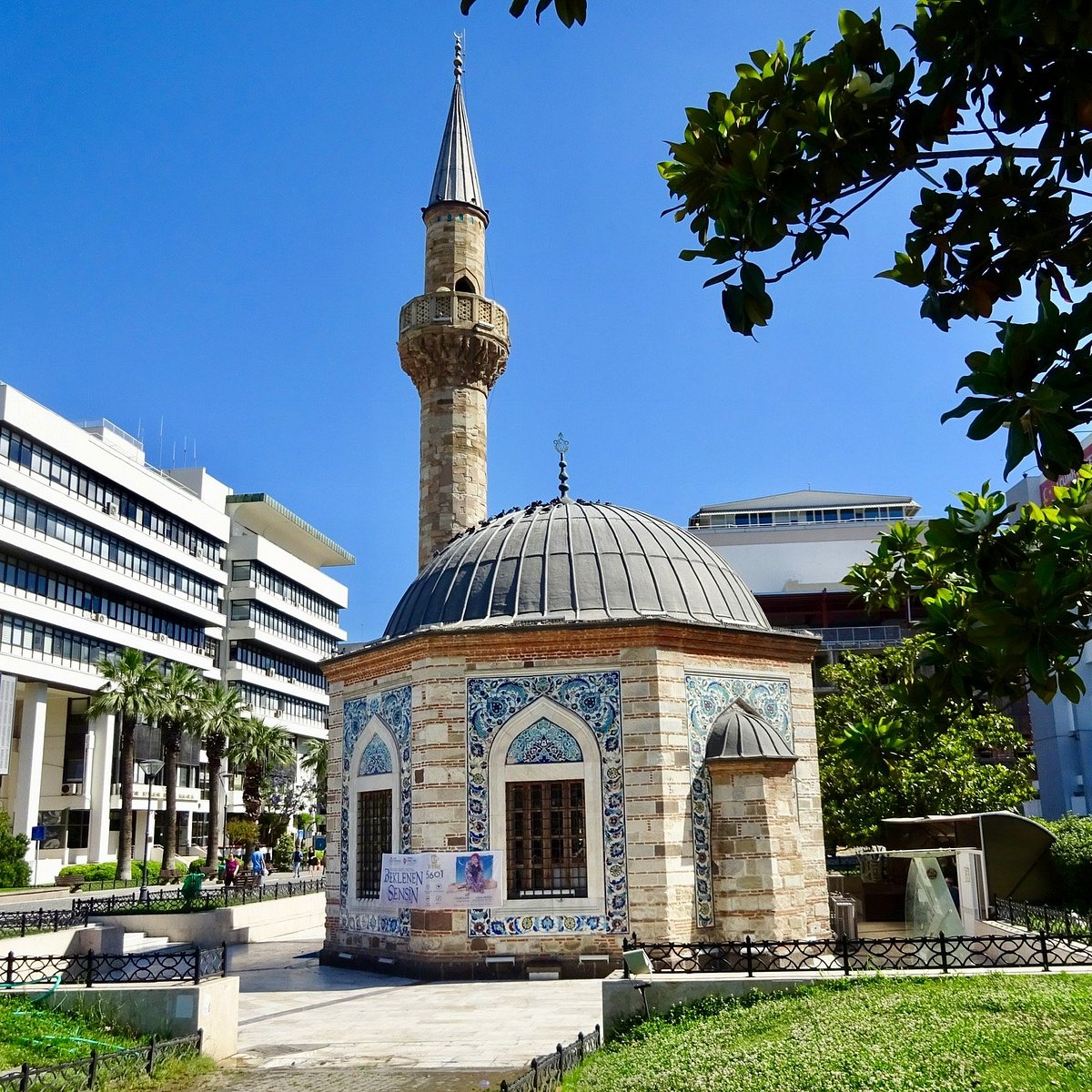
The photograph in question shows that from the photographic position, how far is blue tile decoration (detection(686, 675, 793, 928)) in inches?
623

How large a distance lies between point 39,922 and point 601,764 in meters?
11.1

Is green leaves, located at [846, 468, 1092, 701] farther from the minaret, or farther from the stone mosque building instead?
the minaret

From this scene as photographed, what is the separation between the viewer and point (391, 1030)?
41.2ft

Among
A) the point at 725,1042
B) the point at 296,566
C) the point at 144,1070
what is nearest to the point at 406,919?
the point at 144,1070

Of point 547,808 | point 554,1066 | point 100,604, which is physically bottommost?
point 554,1066

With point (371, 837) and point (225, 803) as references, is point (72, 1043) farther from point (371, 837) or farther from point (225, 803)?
point (225, 803)

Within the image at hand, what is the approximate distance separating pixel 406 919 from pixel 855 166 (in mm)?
14662

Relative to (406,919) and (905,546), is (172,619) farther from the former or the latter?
(905,546)

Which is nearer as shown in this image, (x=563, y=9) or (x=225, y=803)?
(x=563, y=9)

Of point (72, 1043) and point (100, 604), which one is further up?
point (100, 604)

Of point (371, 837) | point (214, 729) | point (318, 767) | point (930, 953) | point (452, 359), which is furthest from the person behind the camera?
point (318, 767)

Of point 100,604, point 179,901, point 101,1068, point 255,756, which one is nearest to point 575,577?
point 101,1068

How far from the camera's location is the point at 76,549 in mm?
44188

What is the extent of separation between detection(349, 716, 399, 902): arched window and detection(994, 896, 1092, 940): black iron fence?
9289mm
